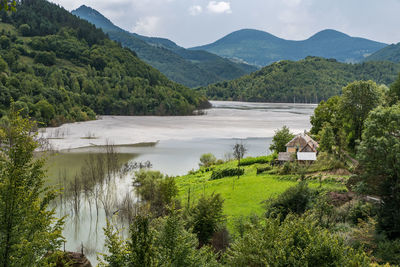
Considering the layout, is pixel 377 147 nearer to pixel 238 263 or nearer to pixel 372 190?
pixel 372 190

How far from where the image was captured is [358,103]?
4516 centimetres

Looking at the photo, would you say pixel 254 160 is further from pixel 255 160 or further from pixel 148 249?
pixel 148 249

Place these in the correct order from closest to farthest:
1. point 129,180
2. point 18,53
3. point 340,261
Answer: point 340,261, point 129,180, point 18,53

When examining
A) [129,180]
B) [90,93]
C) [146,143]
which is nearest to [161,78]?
[90,93]

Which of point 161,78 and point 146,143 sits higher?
point 161,78

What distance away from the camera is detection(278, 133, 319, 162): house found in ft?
126

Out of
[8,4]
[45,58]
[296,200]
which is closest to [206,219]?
[296,200]

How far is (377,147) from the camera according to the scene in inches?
802

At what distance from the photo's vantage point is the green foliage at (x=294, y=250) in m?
11.3

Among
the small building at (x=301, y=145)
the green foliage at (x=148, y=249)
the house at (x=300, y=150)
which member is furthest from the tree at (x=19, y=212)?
the small building at (x=301, y=145)

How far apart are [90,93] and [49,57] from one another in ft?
62.8

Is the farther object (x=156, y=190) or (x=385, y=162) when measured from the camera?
(x=156, y=190)

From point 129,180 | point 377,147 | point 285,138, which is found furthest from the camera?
point 285,138

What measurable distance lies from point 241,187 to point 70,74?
312ft
